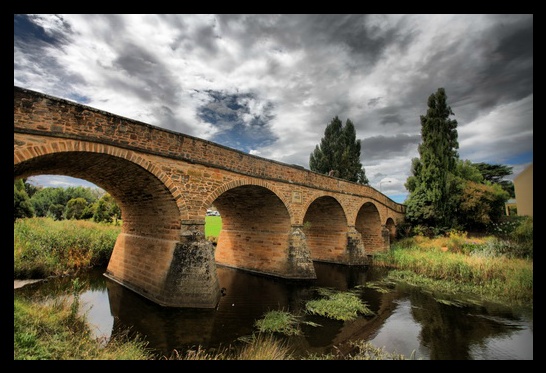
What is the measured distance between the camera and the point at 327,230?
1908 centimetres

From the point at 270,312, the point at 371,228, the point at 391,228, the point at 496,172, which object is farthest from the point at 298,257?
the point at 496,172

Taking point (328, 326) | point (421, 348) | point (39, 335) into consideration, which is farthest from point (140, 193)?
point (421, 348)

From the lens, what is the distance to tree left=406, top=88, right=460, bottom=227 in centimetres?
2233

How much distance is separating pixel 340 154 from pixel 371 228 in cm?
1448

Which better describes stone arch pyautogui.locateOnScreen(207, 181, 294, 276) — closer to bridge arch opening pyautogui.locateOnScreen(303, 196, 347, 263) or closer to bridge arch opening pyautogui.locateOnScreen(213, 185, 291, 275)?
bridge arch opening pyautogui.locateOnScreen(213, 185, 291, 275)

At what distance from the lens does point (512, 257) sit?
13742 mm

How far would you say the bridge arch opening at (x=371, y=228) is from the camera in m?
22.0

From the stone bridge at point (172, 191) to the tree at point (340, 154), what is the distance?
17.9m

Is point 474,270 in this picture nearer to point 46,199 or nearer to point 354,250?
point 354,250

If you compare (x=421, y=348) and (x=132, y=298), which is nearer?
(x=421, y=348)

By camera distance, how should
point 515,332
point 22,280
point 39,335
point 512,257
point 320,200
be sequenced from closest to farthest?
point 39,335 < point 515,332 < point 22,280 < point 512,257 < point 320,200

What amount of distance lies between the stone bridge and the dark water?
2.73 ft
